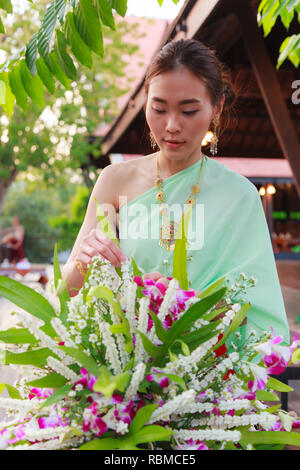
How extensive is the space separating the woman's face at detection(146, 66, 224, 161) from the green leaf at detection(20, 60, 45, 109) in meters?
0.36

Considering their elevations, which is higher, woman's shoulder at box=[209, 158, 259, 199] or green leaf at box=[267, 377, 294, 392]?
woman's shoulder at box=[209, 158, 259, 199]

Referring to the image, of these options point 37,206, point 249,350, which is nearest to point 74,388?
point 249,350

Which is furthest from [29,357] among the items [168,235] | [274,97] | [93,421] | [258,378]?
[274,97]

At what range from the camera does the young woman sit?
121 cm

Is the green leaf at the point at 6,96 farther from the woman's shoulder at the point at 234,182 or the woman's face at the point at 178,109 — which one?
the woman's shoulder at the point at 234,182

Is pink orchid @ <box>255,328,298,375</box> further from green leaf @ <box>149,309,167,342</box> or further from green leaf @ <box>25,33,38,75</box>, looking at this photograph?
green leaf @ <box>25,33,38,75</box>

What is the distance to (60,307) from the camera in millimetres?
847

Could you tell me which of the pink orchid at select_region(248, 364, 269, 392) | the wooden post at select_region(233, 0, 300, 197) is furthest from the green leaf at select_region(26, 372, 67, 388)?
the wooden post at select_region(233, 0, 300, 197)

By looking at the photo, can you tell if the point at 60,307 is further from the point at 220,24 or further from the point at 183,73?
the point at 220,24

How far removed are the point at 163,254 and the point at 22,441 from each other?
2.28ft

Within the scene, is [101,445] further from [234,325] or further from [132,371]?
[234,325]

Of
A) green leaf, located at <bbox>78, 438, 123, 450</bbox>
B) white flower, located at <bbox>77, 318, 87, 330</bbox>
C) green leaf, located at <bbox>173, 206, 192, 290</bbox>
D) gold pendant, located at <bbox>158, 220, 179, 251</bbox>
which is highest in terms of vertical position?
gold pendant, located at <bbox>158, 220, 179, 251</bbox>

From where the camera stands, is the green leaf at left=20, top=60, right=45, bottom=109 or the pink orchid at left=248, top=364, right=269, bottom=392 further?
the green leaf at left=20, top=60, right=45, bottom=109

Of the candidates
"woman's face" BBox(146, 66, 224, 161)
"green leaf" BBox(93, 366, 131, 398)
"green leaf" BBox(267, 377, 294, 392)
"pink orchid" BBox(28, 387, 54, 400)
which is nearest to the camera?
"green leaf" BBox(93, 366, 131, 398)
